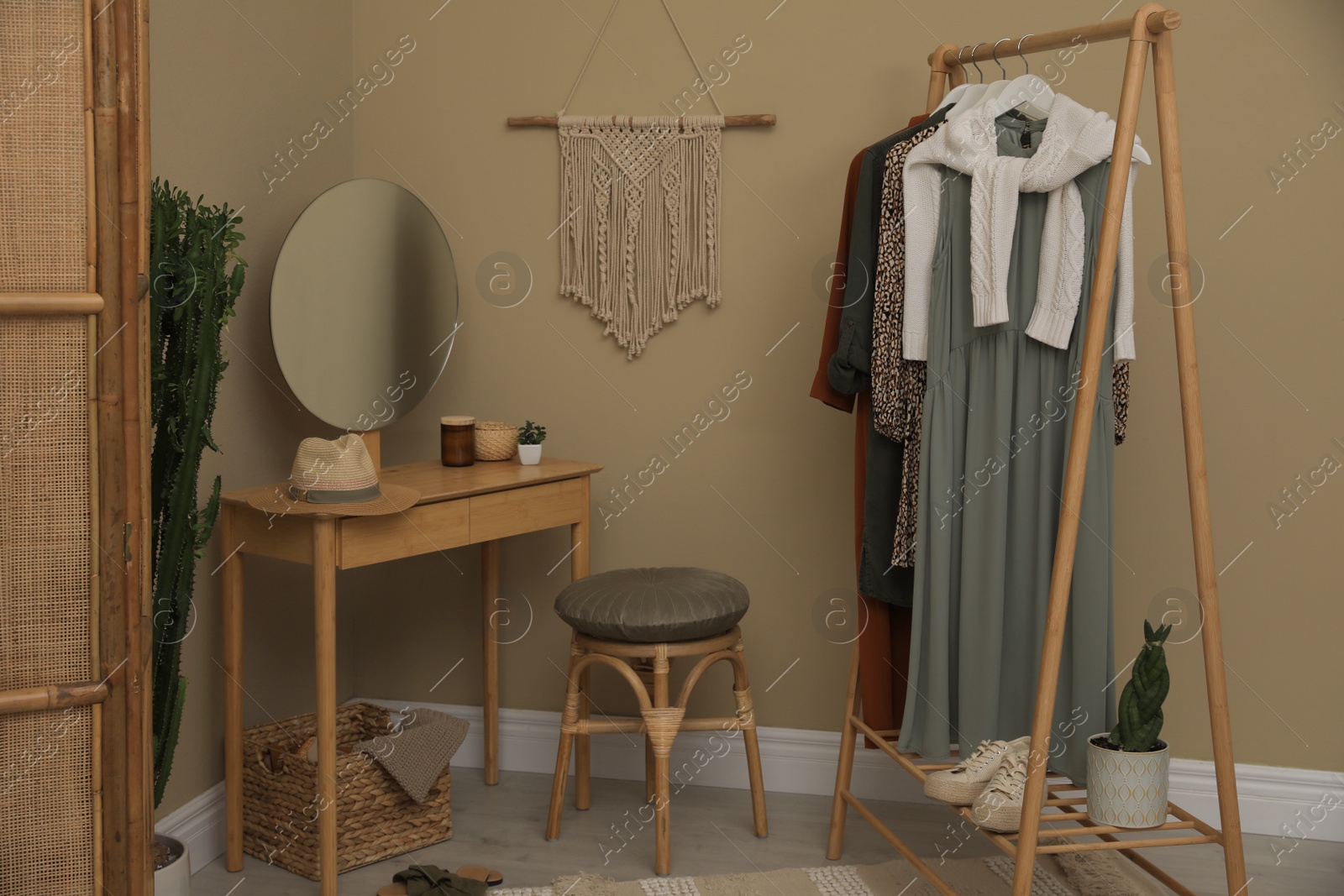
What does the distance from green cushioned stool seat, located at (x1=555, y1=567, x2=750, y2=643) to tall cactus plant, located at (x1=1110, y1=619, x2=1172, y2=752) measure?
0.82 meters

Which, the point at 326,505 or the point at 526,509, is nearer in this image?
the point at 326,505

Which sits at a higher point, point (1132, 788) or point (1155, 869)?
point (1132, 788)

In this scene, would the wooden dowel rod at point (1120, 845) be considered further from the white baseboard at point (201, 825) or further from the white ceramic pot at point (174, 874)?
the white baseboard at point (201, 825)

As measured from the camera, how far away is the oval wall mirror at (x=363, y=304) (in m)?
2.34

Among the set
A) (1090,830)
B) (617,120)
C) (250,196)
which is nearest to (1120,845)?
(1090,830)

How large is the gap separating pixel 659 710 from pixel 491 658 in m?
0.71

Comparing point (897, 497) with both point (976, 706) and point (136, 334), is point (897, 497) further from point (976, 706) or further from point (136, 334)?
point (136, 334)

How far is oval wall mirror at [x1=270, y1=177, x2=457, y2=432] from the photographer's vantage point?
2336mm

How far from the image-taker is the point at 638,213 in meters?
2.74

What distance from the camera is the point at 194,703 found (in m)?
2.32

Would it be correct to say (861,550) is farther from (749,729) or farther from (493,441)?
(493,441)

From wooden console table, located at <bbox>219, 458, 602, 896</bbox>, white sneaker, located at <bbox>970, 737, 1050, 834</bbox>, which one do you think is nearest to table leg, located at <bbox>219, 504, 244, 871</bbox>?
wooden console table, located at <bbox>219, 458, 602, 896</bbox>

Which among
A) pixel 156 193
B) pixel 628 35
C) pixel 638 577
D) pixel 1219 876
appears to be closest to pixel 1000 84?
pixel 628 35

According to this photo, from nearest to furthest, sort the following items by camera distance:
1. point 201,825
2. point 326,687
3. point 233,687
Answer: point 326,687, point 233,687, point 201,825
